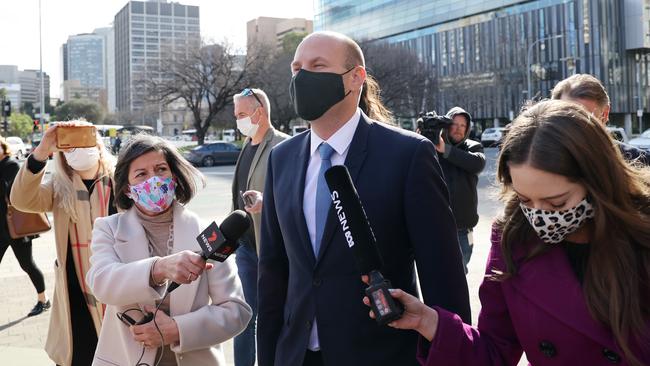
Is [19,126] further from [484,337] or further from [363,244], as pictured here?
[363,244]

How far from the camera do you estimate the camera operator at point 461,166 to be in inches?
234

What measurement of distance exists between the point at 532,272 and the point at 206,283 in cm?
154

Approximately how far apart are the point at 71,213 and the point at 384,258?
2.43 m

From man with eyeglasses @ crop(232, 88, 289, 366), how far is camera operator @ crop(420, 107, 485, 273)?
152 centimetres

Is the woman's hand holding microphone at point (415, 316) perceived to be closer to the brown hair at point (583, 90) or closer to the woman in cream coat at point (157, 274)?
the woman in cream coat at point (157, 274)

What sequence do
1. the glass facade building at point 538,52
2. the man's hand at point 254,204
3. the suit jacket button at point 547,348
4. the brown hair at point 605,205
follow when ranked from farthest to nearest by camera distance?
the glass facade building at point 538,52 → the man's hand at point 254,204 → the suit jacket button at point 547,348 → the brown hair at point 605,205

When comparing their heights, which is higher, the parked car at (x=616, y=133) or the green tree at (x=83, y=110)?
the green tree at (x=83, y=110)

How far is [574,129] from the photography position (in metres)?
1.94

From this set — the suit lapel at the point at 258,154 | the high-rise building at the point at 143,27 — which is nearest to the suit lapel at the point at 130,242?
the suit lapel at the point at 258,154

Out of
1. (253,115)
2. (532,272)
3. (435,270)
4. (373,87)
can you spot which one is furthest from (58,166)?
(532,272)

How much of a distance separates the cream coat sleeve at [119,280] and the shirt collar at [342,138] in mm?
840

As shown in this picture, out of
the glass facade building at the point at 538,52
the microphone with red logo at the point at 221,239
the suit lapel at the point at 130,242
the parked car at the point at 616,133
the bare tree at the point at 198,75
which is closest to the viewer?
the parked car at the point at 616,133

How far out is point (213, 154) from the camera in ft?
117

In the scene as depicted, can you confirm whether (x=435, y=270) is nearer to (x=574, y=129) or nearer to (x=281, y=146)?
(x=574, y=129)
